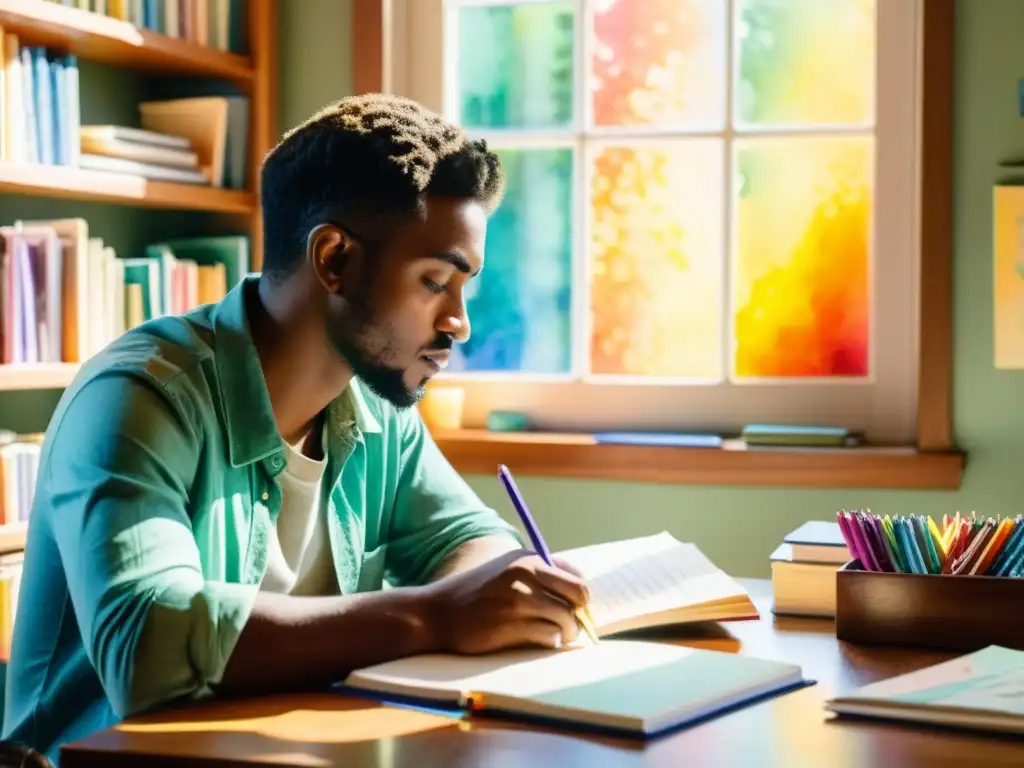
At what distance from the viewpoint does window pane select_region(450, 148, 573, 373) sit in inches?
112

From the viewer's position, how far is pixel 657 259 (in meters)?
2.80

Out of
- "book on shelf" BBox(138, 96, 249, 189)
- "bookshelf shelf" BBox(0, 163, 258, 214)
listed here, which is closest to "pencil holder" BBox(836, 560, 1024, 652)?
"bookshelf shelf" BBox(0, 163, 258, 214)

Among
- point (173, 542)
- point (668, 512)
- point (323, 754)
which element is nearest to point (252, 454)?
point (173, 542)

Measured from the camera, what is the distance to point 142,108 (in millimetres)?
2834

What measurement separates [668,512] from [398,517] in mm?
1017

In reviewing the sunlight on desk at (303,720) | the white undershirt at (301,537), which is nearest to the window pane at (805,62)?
the white undershirt at (301,537)

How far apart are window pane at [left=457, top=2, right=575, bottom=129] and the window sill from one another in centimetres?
69

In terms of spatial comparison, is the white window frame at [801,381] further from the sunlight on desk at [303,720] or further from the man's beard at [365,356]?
the sunlight on desk at [303,720]

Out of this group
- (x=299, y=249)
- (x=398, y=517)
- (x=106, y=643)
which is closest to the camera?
(x=106, y=643)

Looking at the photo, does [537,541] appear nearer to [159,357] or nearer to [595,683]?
[595,683]

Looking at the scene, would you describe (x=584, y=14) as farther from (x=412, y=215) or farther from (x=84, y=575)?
(x=84, y=575)

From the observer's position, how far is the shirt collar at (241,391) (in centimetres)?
146

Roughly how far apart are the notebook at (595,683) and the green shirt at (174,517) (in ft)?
0.58

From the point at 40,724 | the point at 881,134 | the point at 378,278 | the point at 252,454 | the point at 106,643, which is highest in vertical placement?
the point at 881,134
